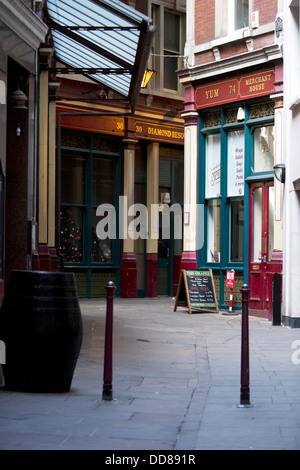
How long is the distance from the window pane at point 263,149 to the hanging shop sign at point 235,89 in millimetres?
741

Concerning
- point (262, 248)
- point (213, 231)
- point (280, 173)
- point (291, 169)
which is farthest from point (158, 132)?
point (291, 169)

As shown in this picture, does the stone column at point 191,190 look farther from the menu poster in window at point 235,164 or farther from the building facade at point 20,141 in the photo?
the building facade at point 20,141

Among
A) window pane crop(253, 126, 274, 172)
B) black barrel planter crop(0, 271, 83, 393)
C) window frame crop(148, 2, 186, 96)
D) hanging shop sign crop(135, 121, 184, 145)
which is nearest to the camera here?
black barrel planter crop(0, 271, 83, 393)

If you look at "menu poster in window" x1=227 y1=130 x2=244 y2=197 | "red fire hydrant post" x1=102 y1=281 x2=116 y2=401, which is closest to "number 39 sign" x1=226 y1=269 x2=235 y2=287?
"menu poster in window" x1=227 y1=130 x2=244 y2=197

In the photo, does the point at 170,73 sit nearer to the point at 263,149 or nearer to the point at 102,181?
the point at 102,181

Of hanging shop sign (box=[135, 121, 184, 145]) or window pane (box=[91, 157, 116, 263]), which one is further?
hanging shop sign (box=[135, 121, 184, 145])

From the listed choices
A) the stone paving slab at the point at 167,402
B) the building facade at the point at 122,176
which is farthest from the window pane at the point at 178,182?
the stone paving slab at the point at 167,402

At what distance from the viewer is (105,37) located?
14.1 m

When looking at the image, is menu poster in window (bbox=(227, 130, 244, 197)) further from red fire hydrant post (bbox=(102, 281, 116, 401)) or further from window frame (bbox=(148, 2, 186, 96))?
red fire hydrant post (bbox=(102, 281, 116, 401))

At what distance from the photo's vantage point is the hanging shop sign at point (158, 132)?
2311 cm

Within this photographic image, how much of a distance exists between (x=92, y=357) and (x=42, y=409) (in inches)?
146

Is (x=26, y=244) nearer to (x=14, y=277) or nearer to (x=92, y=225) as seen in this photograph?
(x=14, y=277)

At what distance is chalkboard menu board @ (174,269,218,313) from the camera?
17938mm

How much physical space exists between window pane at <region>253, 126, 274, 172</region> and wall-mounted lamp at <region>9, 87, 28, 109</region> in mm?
7200
